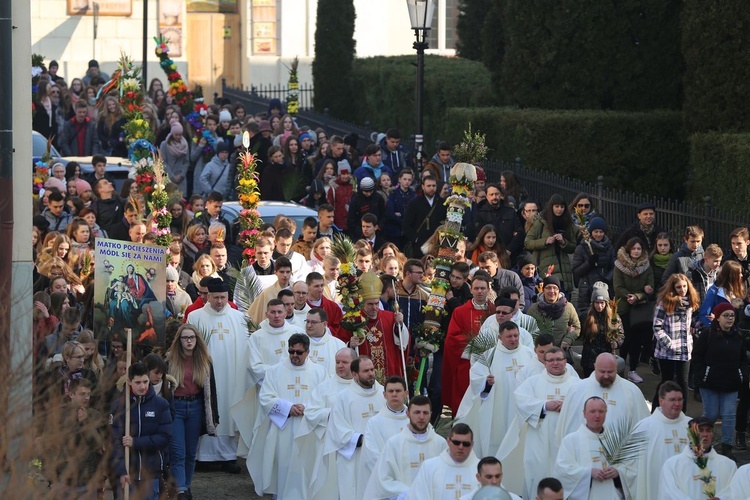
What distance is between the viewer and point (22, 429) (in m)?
8.30

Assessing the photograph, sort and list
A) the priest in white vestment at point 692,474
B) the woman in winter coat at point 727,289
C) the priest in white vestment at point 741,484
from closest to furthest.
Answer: the priest in white vestment at point 741,484 < the priest in white vestment at point 692,474 < the woman in winter coat at point 727,289

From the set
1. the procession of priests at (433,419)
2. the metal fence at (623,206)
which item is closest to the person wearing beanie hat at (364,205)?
the metal fence at (623,206)

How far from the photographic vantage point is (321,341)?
14.6m

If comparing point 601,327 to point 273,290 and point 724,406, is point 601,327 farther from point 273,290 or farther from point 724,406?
point 273,290

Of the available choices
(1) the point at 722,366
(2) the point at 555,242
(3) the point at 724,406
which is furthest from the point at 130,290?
(2) the point at 555,242

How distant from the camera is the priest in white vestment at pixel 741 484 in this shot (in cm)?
1158

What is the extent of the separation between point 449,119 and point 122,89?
7.82 m

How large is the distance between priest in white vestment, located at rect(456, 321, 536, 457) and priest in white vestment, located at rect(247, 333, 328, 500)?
138cm

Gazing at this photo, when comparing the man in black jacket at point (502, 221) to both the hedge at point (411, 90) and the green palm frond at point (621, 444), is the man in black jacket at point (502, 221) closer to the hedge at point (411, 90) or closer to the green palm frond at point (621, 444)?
the green palm frond at point (621, 444)

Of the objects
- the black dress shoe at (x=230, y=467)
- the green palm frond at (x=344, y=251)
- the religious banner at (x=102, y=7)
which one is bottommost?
the black dress shoe at (x=230, y=467)

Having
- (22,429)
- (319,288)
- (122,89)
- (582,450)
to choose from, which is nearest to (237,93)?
(122,89)

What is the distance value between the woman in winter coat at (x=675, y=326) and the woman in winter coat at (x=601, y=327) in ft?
1.27

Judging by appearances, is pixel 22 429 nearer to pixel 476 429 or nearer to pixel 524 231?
pixel 476 429

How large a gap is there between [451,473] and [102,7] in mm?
32648
